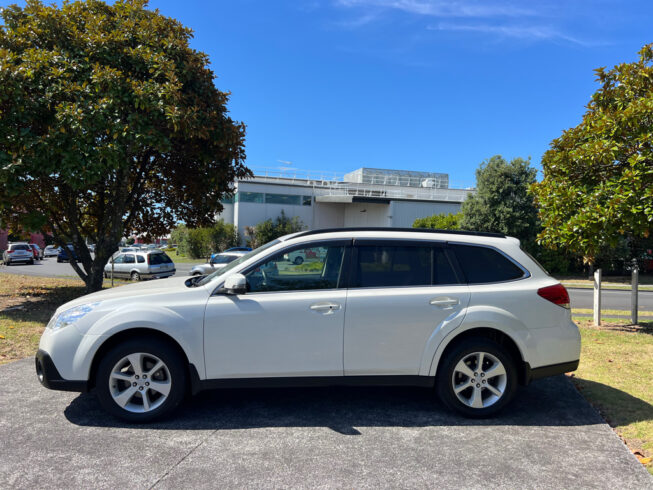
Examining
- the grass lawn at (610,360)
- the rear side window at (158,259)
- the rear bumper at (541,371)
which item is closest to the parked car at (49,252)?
the rear side window at (158,259)

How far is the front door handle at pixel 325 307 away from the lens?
417cm

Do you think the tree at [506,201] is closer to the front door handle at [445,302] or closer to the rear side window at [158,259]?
the rear side window at [158,259]

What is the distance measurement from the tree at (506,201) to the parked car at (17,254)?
1278 inches

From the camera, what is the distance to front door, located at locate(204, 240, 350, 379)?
4113mm

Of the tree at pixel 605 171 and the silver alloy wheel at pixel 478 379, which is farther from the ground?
the tree at pixel 605 171

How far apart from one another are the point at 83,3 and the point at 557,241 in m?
11.2

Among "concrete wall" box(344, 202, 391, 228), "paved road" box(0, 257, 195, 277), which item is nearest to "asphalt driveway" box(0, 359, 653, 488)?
"paved road" box(0, 257, 195, 277)

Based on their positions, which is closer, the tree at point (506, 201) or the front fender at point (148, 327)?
the front fender at point (148, 327)

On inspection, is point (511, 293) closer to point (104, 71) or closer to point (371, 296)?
point (371, 296)

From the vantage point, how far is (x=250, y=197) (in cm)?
4528

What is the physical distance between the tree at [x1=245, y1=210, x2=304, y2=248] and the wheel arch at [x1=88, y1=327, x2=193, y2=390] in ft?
126

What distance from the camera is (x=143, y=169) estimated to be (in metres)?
12.3

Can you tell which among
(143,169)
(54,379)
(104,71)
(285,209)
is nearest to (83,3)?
(104,71)

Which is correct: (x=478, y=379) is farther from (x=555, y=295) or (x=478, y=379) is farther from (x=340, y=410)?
(x=340, y=410)
